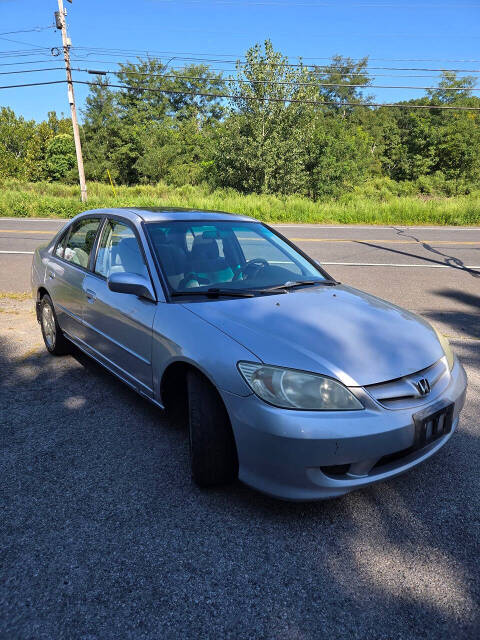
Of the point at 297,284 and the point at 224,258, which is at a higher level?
the point at 224,258

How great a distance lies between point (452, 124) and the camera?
43094 mm

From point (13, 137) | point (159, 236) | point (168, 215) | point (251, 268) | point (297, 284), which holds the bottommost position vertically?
point (297, 284)

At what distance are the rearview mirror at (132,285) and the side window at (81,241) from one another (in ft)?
3.33

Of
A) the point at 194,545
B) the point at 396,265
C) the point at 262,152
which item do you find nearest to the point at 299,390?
the point at 194,545

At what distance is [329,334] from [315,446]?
0.65m

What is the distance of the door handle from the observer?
3.46 m

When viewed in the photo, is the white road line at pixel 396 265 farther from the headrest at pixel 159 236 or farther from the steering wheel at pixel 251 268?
the headrest at pixel 159 236

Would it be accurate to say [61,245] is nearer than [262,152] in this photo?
Yes

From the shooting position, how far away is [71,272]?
3.94 meters

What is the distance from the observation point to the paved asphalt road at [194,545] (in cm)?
172

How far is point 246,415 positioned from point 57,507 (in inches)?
44.1

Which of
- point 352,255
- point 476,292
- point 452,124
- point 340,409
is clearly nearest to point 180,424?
Answer: point 340,409

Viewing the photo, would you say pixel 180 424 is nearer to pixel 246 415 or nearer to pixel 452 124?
pixel 246 415

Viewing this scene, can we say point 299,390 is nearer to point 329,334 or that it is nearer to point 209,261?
point 329,334
